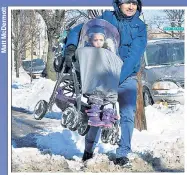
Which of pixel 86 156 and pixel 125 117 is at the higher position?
pixel 125 117

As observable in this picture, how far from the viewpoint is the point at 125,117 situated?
49.4ft

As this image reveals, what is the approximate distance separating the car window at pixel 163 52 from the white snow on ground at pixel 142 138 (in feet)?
1.76

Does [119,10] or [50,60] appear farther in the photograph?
[50,60]

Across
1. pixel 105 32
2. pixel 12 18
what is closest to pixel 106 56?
pixel 105 32

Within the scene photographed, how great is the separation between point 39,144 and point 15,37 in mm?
1290

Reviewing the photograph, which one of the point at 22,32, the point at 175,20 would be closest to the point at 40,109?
the point at 22,32

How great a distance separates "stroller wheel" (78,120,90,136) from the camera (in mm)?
15070

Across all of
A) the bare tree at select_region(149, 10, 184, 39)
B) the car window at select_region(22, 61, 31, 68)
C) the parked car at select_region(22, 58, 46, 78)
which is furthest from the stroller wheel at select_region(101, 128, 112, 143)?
the bare tree at select_region(149, 10, 184, 39)

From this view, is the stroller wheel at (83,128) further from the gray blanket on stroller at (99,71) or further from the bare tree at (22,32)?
the bare tree at (22,32)

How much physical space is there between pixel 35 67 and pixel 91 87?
2.33 ft

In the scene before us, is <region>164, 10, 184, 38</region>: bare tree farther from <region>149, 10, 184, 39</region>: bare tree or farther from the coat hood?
the coat hood

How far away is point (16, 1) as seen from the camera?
15.0 metres

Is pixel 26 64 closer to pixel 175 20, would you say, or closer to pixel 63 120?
pixel 63 120

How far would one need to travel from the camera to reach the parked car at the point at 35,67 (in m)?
15.1
